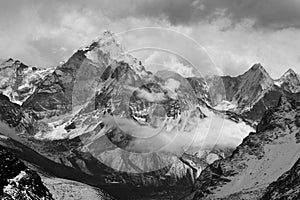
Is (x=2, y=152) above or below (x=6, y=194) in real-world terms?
above

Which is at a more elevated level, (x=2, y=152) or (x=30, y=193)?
(x=2, y=152)

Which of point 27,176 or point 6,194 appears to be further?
point 27,176

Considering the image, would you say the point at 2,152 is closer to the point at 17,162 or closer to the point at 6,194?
the point at 17,162

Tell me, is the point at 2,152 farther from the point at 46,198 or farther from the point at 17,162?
the point at 46,198

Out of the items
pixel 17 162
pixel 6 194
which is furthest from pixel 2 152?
pixel 6 194

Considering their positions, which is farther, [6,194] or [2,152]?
[2,152]
